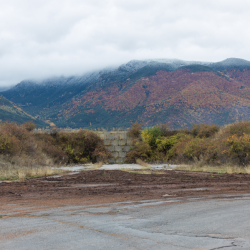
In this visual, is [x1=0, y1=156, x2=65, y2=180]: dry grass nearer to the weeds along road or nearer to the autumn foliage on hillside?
the weeds along road

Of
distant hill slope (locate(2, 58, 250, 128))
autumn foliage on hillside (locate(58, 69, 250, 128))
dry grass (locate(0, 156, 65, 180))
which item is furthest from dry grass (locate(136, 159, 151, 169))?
autumn foliage on hillside (locate(58, 69, 250, 128))

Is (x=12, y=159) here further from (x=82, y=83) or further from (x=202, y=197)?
(x=82, y=83)

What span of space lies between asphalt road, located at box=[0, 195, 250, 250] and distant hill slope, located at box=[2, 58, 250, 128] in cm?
5832

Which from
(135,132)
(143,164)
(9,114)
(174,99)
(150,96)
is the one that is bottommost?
(143,164)

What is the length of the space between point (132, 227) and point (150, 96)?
7809 centimetres

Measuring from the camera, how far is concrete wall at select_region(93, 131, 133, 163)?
36625 millimetres

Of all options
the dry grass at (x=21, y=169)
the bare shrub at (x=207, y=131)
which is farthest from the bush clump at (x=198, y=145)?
the dry grass at (x=21, y=169)

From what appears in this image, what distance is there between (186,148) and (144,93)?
187 ft

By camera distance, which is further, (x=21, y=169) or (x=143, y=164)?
(x=143, y=164)

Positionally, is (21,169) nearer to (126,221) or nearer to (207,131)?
(126,221)

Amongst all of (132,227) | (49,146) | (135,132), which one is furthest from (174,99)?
(132,227)

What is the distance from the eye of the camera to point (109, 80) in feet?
348

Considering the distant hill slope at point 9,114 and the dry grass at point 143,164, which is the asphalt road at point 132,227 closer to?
the dry grass at point 143,164

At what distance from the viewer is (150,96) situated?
3292 inches
